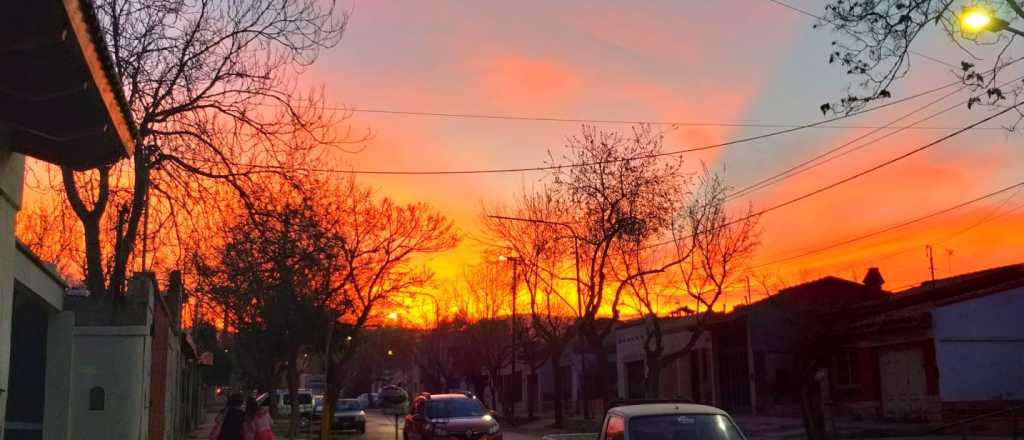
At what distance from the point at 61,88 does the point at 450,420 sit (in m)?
19.4

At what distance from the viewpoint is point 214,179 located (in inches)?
687

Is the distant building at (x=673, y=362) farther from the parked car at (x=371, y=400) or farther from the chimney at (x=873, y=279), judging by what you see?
the parked car at (x=371, y=400)

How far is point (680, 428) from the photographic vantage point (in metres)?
11.1

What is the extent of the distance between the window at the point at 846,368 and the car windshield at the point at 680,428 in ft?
87.8

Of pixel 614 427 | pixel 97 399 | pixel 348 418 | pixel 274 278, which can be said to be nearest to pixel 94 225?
pixel 97 399

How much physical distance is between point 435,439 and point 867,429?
1403cm

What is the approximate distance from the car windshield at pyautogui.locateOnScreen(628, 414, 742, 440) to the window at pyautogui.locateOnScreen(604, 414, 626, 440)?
17 centimetres

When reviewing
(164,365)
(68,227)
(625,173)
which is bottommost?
(164,365)

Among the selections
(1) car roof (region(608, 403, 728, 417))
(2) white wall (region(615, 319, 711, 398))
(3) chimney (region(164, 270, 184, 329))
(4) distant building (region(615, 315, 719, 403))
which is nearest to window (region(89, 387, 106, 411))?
(1) car roof (region(608, 403, 728, 417))

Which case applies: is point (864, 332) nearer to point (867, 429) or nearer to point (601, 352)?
point (867, 429)

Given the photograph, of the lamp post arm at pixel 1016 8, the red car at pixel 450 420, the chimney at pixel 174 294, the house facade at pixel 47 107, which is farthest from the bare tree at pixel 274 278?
the lamp post arm at pixel 1016 8

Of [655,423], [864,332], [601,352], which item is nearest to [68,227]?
[655,423]

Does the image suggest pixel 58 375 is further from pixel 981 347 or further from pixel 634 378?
pixel 634 378

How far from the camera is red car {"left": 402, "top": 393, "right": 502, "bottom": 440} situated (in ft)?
82.2
